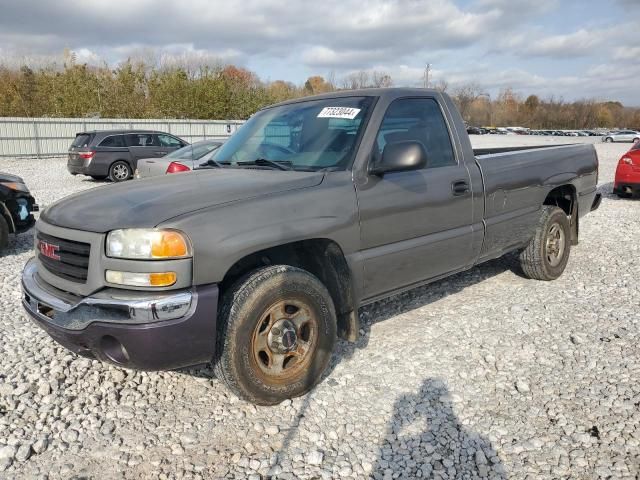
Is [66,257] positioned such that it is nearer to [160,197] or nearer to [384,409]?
[160,197]

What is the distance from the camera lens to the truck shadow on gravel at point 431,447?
2.58m

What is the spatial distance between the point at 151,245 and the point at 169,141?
16.1 metres

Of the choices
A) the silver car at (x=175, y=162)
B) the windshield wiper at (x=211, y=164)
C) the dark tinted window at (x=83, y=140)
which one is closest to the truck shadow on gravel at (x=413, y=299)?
the windshield wiper at (x=211, y=164)

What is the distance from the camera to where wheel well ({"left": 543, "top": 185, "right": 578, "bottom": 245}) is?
5595mm

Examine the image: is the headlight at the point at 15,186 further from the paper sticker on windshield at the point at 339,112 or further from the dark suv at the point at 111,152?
the dark suv at the point at 111,152

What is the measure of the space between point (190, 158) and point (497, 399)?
8.61 m

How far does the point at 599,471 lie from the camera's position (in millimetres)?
2541

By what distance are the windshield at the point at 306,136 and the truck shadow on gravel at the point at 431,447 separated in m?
1.61

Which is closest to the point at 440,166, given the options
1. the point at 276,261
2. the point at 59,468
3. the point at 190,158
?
the point at 276,261

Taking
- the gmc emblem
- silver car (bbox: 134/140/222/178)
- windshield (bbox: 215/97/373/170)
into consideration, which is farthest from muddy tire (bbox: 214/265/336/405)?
silver car (bbox: 134/140/222/178)

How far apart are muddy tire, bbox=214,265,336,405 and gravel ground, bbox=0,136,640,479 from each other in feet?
0.66

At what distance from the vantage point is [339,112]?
3.71 metres

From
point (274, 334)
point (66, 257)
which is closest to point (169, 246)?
point (66, 257)

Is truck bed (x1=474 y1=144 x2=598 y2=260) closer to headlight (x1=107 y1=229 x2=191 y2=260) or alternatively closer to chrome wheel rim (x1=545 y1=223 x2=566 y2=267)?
chrome wheel rim (x1=545 y1=223 x2=566 y2=267)
